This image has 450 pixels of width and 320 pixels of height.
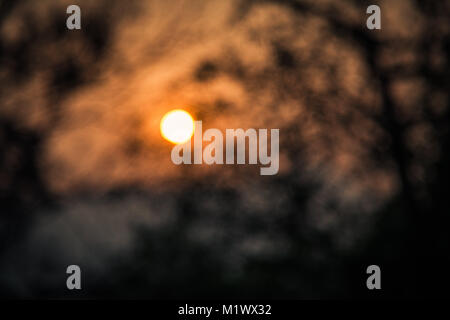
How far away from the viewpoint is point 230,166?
2.64m

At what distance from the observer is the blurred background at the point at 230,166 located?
261 cm

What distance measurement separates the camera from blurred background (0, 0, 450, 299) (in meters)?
2.61

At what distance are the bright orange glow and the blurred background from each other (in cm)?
4

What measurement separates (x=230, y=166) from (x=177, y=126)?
1.05 ft

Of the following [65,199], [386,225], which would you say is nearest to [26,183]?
[65,199]

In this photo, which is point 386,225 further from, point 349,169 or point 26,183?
point 26,183

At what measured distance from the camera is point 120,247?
2648 mm

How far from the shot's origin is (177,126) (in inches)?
105

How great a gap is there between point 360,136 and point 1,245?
175cm

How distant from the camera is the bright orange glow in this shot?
262 cm

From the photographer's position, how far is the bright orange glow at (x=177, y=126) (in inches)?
103

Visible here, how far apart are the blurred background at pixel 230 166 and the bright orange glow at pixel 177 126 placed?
42 mm
